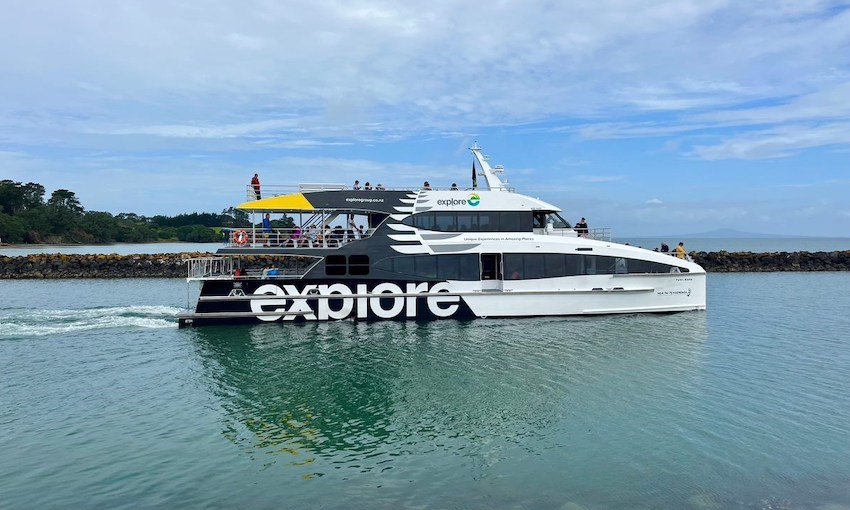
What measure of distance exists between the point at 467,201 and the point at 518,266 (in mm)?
3241

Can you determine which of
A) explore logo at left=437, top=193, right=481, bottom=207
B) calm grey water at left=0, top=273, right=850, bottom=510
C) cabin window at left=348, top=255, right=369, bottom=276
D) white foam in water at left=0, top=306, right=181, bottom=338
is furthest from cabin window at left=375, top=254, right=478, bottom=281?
white foam in water at left=0, top=306, right=181, bottom=338

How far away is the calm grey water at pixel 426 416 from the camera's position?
7.97m

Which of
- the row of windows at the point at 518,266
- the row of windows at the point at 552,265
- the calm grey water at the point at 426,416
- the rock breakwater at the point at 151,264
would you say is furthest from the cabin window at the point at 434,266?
the rock breakwater at the point at 151,264

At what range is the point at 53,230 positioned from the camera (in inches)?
3563

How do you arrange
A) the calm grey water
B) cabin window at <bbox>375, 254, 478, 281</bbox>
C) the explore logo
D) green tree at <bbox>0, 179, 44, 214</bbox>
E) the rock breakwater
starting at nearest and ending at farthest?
the calm grey water, cabin window at <bbox>375, 254, 478, 281</bbox>, the explore logo, the rock breakwater, green tree at <bbox>0, 179, 44, 214</bbox>

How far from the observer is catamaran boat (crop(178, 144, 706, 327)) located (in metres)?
20.0

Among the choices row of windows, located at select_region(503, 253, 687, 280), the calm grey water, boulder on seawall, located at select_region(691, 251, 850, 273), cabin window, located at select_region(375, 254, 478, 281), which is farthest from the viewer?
boulder on seawall, located at select_region(691, 251, 850, 273)

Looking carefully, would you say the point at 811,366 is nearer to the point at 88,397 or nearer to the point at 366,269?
the point at 366,269

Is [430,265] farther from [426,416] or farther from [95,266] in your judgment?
[95,266]

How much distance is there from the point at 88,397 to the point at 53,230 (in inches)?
3802

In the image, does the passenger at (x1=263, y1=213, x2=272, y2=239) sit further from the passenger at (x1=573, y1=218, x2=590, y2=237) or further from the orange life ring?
the passenger at (x1=573, y1=218, x2=590, y2=237)

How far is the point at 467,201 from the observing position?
2088 centimetres

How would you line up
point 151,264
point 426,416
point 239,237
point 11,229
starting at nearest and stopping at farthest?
point 426,416 < point 239,237 < point 151,264 < point 11,229

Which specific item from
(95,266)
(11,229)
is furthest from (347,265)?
(11,229)
